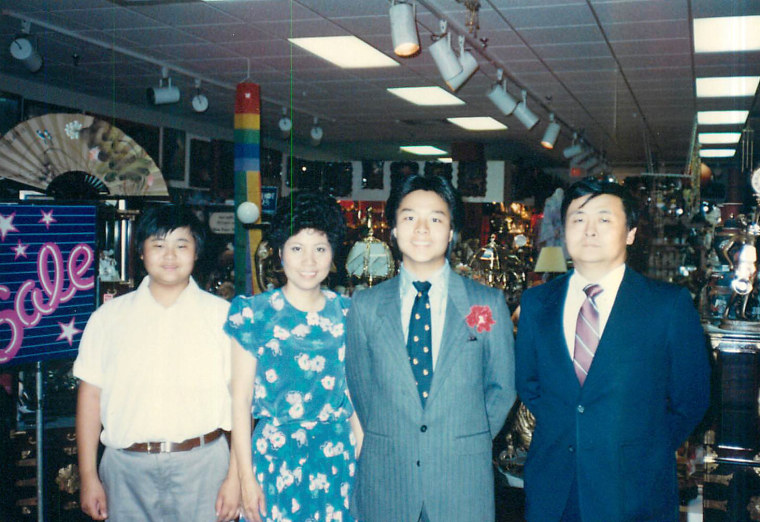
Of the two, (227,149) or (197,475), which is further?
(227,149)

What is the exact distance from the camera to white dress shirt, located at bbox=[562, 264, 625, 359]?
86.6 inches

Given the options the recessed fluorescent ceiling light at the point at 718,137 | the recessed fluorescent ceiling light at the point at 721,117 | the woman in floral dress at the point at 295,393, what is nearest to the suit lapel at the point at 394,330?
the woman in floral dress at the point at 295,393

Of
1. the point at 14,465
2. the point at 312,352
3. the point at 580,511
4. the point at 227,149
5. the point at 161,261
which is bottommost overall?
the point at 14,465

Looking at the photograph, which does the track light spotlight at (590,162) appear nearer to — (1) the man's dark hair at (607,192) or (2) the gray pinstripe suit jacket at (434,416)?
(1) the man's dark hair at (607,192)

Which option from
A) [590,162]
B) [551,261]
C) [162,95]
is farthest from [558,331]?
[590,162]

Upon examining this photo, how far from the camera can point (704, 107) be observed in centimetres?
923

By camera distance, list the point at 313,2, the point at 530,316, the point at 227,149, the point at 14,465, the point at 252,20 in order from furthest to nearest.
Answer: the point at 227,149, the point at 252,20, the point at 313,2, the point at 14,465, the point at 530,316

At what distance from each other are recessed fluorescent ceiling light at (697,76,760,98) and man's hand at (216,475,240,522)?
721 centimetres

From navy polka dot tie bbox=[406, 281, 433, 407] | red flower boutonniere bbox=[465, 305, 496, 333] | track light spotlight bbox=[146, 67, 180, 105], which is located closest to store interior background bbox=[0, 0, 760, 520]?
track light spotlight bbox=[146, 67, 180, 105]

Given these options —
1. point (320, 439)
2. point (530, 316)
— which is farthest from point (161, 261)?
point (530, 316)

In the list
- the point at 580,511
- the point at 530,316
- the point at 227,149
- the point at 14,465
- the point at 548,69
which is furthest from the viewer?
the point at 227,149

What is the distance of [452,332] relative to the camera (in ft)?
7.07

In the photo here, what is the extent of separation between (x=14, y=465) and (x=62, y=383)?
1.52 ft

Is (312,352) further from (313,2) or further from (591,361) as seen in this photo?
(313,2)
